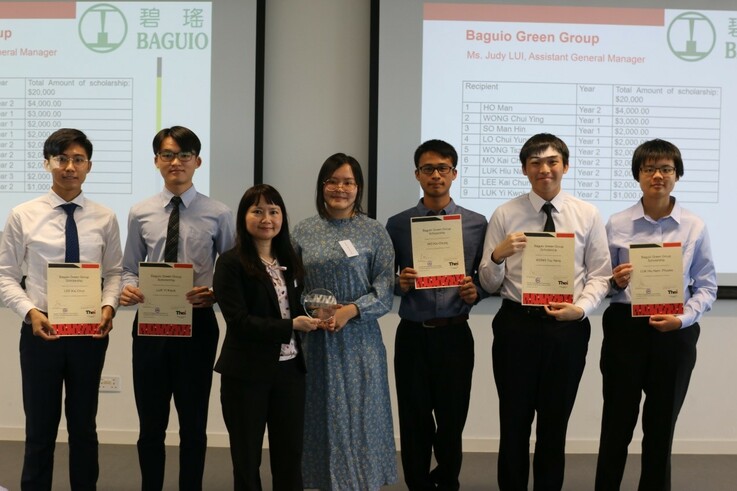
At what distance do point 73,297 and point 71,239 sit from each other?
25cm

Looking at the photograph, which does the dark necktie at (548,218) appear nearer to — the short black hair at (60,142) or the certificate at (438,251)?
the certificate at (438,251)

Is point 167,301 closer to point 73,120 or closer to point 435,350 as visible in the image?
point 435,350

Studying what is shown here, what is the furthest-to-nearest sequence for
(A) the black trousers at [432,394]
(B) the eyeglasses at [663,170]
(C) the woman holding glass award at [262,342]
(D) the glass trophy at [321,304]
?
(A) the black trousers at [432,394] → (B) the eyeglasses at [663,170] → (D) the glass trophy at [321,304] → (C) the woman holding glass award at [262,342]

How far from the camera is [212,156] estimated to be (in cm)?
401

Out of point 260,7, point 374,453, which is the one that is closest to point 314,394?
point 374,453

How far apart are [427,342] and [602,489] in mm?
966

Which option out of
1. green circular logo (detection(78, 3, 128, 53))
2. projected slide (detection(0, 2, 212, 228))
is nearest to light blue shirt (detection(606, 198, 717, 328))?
projected slide (detection(0, 2, 212, 228))

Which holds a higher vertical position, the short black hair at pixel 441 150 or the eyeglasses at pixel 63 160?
the short black hair at pixel 441 150

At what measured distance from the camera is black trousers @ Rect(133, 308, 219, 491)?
2801 millimetres

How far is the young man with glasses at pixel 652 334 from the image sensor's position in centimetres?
281

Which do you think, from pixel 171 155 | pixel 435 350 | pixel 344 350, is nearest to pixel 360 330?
pixel 344 350

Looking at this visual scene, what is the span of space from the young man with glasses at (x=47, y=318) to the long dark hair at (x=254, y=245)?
70 centimetres

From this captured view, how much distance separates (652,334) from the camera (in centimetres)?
282

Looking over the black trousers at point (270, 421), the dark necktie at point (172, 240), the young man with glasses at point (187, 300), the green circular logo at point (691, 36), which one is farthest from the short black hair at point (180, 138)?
the green circular logo at point (691, 36)
